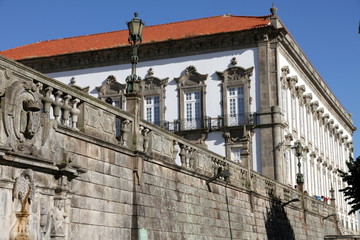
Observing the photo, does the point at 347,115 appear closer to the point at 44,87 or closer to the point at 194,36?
the point at 194,36

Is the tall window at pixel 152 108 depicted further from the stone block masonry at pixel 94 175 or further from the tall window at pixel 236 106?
the stone block masonry at pixel 94 175

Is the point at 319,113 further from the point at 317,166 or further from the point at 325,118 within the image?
the point at 317,166

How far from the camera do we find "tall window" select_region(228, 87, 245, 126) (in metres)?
34.0

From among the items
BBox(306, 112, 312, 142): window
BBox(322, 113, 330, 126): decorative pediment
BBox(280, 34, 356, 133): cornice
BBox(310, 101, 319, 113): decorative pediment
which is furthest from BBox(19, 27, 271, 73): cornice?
BBox(322, 113, 330, 126): decorative pediment

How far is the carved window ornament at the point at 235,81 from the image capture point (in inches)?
1347

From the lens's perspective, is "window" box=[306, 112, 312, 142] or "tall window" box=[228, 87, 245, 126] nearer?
"tall window" box=[228, 87, 245, 126]

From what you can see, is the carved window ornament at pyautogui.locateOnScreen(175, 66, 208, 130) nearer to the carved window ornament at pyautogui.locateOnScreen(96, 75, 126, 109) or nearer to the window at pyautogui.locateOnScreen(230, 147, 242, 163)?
the window at pyautogui.locateOnScreen(230, 147, 242, 163)

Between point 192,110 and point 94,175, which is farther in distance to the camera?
point 192,110

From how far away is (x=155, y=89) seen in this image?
36062 mm

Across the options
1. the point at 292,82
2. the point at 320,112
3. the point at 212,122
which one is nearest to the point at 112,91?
the point at 212,122

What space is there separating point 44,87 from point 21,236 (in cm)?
263

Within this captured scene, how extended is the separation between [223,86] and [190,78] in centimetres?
198

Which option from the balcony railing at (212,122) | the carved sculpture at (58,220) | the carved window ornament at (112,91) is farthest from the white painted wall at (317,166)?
the carved sculpture at (58,220)

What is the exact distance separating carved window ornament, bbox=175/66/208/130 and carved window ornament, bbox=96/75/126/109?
3.46 m
